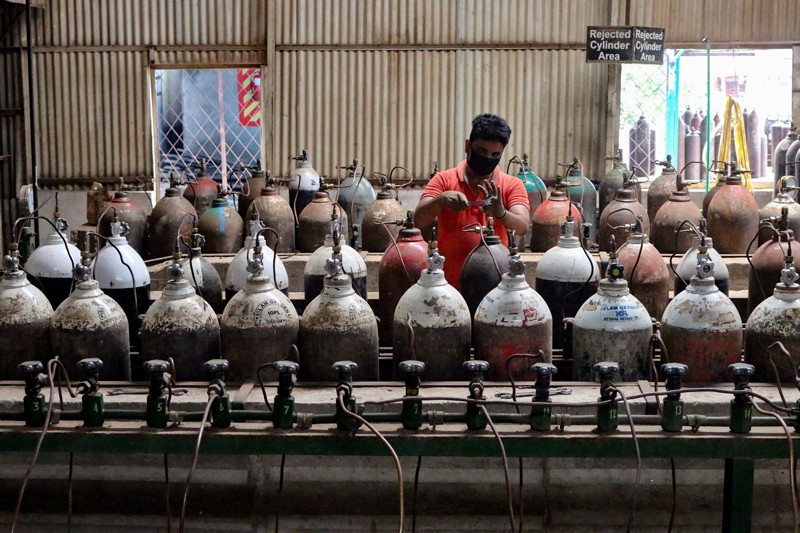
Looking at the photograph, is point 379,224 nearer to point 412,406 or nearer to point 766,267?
point 766,267

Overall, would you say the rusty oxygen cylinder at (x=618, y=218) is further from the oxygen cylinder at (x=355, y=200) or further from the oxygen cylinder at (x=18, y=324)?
the oxygen cylinder at (x=18, y=324)

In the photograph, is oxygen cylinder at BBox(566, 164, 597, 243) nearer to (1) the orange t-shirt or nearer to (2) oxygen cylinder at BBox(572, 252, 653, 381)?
(1) the orange t-shirt

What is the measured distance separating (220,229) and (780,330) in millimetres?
3326

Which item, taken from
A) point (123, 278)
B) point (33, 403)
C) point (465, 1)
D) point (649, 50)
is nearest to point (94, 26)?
point (465, 1)

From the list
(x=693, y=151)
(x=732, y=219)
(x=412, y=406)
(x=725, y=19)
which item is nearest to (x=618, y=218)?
(x=732, y=219)

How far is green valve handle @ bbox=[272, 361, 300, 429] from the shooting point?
283cm

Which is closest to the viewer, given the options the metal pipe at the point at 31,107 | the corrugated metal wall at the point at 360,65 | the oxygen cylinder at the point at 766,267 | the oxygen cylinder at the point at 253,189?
the oxygen cylinder at the point at 766,267

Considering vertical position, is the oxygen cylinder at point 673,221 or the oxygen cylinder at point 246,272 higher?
the oxygen cylinder at point 673,221

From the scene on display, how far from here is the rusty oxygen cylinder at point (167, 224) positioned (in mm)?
5734

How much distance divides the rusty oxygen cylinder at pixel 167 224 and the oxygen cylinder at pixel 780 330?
3.38 m

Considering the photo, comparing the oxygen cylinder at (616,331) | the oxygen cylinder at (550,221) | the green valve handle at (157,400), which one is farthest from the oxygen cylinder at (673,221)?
the green valve handle at (157,400)

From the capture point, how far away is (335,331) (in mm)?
3209

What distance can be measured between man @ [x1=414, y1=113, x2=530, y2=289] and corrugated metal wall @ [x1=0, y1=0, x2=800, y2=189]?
4308 mm

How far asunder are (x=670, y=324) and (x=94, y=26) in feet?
22.2
